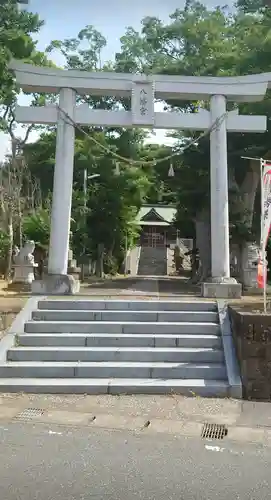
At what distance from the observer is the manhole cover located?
18.2 ft

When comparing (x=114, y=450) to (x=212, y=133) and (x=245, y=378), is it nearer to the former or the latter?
(x=245, y=378)

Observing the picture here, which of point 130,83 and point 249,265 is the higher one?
point 130,83

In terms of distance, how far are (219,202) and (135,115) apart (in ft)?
10.2

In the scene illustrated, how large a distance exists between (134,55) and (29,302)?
2448cm

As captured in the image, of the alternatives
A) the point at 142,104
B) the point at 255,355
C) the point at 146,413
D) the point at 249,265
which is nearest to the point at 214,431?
the point at 146,413

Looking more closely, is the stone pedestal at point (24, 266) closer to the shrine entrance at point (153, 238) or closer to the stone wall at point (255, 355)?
the stone wall at point (255, 355)

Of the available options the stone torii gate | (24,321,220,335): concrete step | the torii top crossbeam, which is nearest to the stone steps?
(24,321,220,335): concrete step

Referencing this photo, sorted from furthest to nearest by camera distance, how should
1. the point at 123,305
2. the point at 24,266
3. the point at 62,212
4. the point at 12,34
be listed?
the point at 24,266 < the point at 62,212 < the point at 12,34 < the point at 123,305

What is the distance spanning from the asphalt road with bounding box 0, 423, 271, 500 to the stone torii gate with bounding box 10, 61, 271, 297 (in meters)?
7.06

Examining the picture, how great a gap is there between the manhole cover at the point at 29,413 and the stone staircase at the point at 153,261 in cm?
3062

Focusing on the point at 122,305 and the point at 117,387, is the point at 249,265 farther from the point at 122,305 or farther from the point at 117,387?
the point at 117,387

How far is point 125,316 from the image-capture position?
8.55 meters

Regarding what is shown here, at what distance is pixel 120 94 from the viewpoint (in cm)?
1237

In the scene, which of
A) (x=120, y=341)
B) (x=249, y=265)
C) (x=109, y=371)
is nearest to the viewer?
(x=109, y=371)
